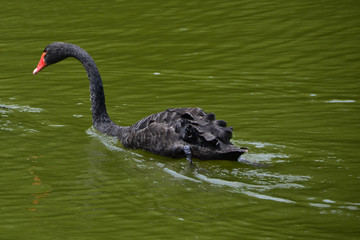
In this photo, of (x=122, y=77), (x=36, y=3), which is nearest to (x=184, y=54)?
(x=122, y=77)

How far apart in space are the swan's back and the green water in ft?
0.43

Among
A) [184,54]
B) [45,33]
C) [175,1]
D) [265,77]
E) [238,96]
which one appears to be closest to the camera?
[238,96]

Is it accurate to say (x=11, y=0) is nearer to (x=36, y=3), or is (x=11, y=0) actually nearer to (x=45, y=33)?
(x=36, y=3)

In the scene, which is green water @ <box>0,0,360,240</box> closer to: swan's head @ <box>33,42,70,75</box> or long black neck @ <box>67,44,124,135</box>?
long black neck @ <box>67,44,124,135</box>

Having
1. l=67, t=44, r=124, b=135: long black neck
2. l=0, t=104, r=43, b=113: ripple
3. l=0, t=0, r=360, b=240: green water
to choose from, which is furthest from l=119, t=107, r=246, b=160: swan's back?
l=0, t=104, r=43, b=113: ripple

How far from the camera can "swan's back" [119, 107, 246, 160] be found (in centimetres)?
688

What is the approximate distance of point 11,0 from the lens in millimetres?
16484

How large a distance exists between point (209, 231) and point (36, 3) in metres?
11.8

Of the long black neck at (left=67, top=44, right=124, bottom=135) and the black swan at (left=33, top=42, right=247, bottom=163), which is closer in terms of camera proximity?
the black swan at (left=33, top=42, right=247, bottom=163)

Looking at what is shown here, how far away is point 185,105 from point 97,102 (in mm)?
1277

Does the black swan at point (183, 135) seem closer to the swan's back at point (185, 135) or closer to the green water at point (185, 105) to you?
the swan's back at point (185, 135)

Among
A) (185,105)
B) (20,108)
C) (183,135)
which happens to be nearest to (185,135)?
(183,135)

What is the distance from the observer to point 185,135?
23.0ft

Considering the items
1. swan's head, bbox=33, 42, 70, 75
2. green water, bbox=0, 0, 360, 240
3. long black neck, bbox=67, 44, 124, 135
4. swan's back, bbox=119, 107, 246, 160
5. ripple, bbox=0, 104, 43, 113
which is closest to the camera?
green water, bbox=0, 0, 360, 240
